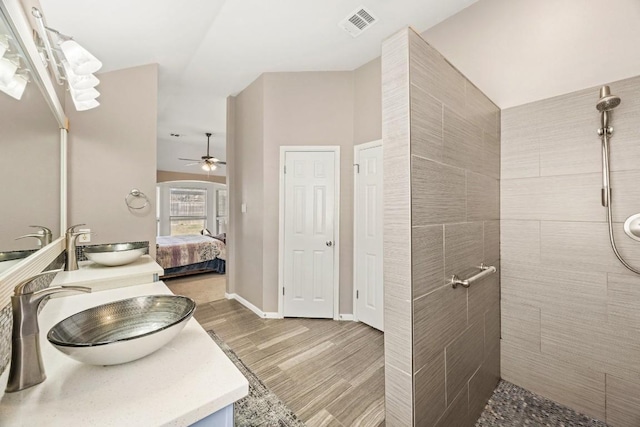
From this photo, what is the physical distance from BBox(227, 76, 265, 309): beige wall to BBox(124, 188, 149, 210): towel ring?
1.14m

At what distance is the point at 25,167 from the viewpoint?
3.69 ft

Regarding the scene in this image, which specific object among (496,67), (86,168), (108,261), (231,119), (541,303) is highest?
(231,119)

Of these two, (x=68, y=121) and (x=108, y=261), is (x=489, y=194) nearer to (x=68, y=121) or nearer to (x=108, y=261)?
(x=108, y=261)

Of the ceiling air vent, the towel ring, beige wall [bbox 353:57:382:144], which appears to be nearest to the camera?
the ceiling air vent

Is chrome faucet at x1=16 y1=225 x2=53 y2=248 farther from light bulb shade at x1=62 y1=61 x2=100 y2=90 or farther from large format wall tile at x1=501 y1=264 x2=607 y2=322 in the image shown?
large format wall tile at x1=501 y1=264 x2=607 y2=322

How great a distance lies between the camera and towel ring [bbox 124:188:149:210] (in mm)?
2539

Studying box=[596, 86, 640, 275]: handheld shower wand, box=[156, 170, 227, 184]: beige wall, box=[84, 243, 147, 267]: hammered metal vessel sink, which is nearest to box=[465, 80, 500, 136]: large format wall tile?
box=[596, 86, 640, 275]: handheld shower wand

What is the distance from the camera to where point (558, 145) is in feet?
5.26

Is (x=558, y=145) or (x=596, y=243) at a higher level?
(x=558, y=145)

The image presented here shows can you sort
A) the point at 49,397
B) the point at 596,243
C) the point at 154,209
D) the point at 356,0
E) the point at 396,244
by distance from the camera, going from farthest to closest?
1. the point at 154,209
2. the point at 356,0
3. the point at 596,243
4. the point at 396,244
5. the point at 49,397

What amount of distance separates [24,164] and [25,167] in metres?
0.02

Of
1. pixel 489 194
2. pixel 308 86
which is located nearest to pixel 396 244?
pixel 489 194

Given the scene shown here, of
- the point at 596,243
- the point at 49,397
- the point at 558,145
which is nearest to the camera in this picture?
the point at 49,397

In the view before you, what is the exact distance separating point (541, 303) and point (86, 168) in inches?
149
